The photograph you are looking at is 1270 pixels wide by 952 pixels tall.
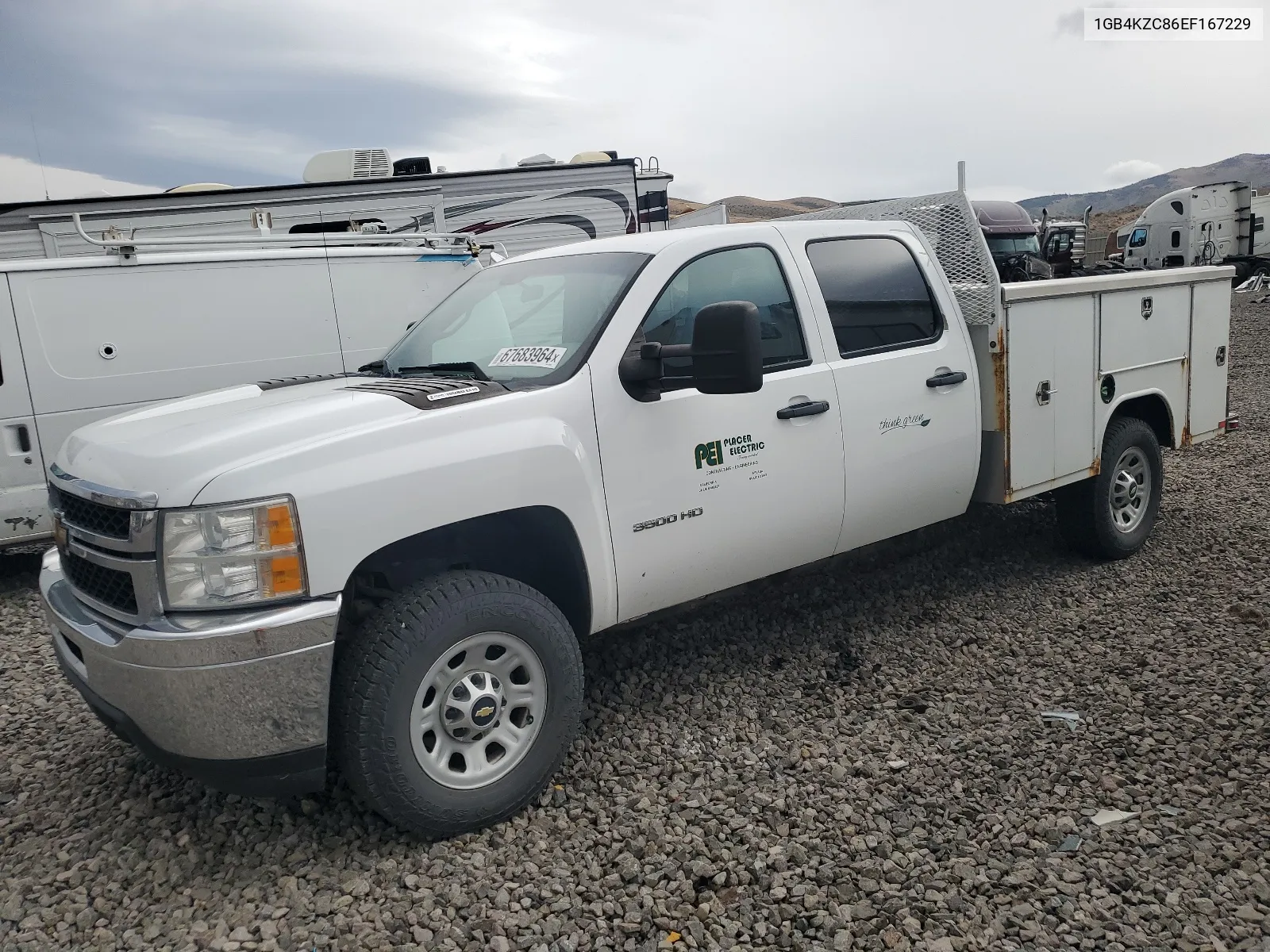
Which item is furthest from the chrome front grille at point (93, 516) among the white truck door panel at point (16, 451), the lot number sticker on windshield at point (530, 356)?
the white truck door panel at point (16, 451)

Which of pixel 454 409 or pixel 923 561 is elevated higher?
pixel 454 409

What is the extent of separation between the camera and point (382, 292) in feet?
25.1

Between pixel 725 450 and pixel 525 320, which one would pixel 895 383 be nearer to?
pixel 725 450

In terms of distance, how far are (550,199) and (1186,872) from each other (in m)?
14.0

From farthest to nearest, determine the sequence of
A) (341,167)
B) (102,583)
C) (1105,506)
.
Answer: (341,167) < (1105,506) < (102,583)

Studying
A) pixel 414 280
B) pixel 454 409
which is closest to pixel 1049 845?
pixel 454 409

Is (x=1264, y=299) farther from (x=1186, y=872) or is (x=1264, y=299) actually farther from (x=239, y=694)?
(x=239, y=694)

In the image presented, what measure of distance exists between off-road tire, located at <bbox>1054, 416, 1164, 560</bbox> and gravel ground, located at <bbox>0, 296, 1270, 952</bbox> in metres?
0.58

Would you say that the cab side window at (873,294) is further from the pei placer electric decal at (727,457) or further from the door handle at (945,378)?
the pei placer electric decal at (727,457)

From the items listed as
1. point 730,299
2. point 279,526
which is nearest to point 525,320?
point 730,299

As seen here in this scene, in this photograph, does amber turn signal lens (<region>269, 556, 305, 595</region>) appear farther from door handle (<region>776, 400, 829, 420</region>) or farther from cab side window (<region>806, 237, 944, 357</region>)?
cab side window (<region>806, 237, 944, 357</region>)

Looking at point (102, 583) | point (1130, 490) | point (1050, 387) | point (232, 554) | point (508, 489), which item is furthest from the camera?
point (1130, 490)

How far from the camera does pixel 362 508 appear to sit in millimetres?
2816

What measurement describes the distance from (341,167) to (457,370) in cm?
1154
